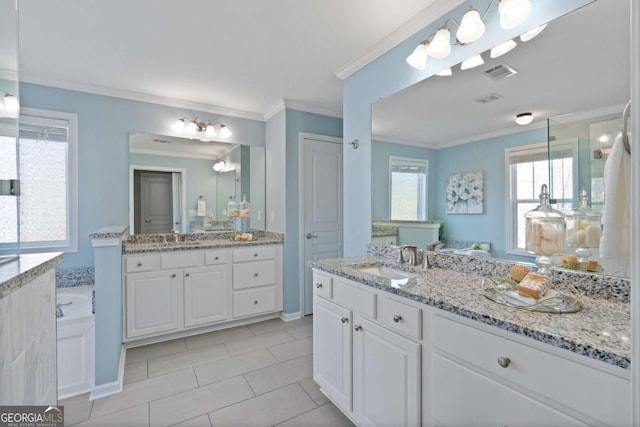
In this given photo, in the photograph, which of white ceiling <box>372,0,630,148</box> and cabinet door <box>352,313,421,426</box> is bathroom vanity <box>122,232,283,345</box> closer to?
cabinet door <box>352,313,421,426</box>

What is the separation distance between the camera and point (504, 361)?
0.94 meters

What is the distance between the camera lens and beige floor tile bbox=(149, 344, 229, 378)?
7.79 ft

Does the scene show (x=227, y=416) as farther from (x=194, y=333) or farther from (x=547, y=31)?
(x=547, y=31)

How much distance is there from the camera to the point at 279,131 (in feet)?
11.4

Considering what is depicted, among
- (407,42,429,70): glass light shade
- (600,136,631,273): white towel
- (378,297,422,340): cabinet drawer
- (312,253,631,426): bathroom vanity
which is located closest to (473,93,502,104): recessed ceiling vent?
(407,42,429,70): glass light shade

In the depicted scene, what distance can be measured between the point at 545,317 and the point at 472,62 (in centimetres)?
134

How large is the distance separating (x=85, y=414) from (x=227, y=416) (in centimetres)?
88

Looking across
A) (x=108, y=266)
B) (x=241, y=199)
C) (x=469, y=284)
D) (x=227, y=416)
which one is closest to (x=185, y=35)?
(x=108, y=266)

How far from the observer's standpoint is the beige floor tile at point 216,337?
281cm

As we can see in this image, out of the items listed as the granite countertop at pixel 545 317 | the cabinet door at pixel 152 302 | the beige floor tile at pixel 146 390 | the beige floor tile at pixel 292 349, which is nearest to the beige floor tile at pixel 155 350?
the cabinet door at pixel 152 302

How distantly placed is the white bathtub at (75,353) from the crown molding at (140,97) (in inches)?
81.5

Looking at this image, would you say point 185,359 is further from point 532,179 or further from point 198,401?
point 532,179

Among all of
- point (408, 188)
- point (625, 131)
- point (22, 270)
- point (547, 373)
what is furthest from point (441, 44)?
point (22, 270)

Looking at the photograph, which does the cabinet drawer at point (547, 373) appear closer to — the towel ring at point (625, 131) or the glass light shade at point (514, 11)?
the towel ring at point (625, 131)
